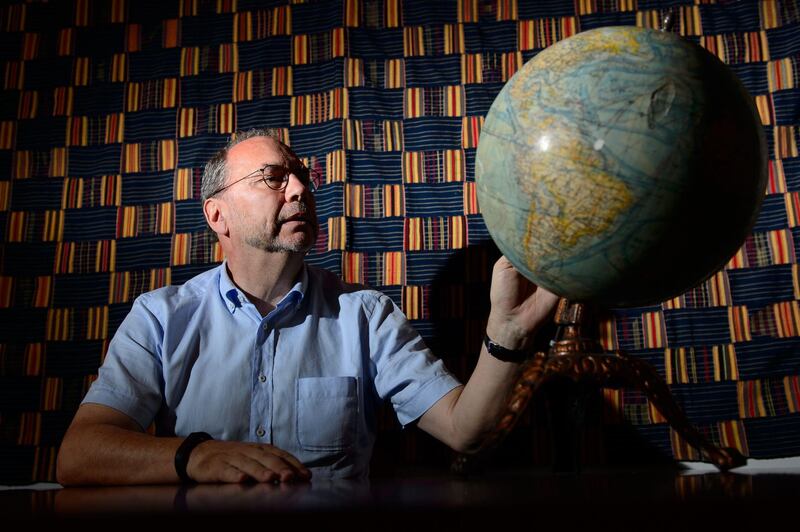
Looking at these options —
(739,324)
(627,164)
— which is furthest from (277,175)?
(739,324)

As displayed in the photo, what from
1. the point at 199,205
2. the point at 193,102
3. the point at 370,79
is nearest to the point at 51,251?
the point at 199,205

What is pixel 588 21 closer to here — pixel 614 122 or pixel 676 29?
pixel 676 29

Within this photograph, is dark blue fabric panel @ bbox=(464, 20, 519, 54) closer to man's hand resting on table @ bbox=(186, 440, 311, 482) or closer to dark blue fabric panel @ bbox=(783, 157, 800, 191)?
dark blue fabric panel @ bbox=(783, 157, 800, 191)

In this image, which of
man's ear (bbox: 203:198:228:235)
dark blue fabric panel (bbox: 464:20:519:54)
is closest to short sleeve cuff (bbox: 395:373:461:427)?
man's ear (bbox: 203:198:228:235)

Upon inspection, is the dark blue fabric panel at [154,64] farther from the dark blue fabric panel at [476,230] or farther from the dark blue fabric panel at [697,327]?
the dark blue fabric panel at [697,327]

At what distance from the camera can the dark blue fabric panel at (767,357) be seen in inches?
75.3

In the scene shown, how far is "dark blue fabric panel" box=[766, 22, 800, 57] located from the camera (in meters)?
2.03

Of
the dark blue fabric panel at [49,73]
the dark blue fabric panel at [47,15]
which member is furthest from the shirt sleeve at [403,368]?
the dark blue fabric panel at [47,15]

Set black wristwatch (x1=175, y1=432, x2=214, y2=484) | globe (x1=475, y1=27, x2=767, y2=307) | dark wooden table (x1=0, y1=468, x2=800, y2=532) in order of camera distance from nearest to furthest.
Result: dark wooden table (x1=0, y1=468, x2=800, y2=532) → globe (x1=475, y1=27, x2=767, y2=307) → black wristwatch (x1=175, y1=432, x2=214, y2=484)

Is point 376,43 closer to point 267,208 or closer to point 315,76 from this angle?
point 315,76

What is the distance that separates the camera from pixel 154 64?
235 cm

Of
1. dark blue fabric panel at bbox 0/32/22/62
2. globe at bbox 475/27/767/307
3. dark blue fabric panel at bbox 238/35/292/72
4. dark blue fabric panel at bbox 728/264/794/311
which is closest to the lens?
globe at bbox 475/27/767/307

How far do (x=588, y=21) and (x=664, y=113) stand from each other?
4.34 ft

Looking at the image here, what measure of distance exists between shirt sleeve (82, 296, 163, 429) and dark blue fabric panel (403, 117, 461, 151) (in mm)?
964
